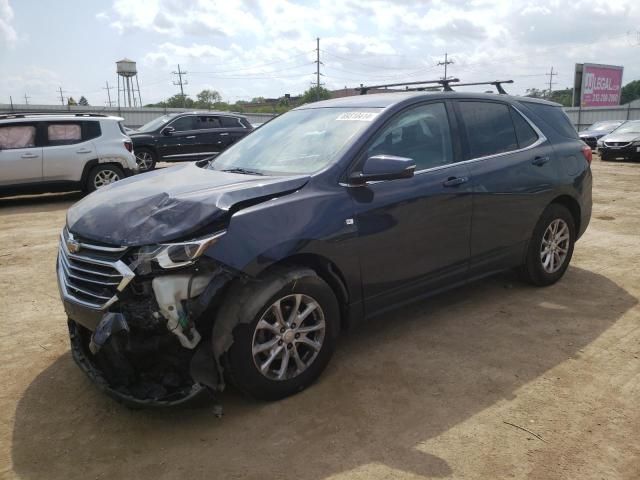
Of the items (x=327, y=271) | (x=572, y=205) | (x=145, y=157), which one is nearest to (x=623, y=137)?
(x=145, y=157)

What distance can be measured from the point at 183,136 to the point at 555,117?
11678 millimetres

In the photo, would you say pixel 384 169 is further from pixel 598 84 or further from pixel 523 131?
pixel 598 84

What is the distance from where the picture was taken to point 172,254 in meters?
2.83

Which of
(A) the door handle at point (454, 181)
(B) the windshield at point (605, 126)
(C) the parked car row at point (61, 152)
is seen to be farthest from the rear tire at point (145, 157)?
(B) the windshield at point (605, 126)

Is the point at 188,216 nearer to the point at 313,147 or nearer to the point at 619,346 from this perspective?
the point at 313,147

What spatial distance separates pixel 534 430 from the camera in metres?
2.91

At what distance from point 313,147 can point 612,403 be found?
2.44 meters

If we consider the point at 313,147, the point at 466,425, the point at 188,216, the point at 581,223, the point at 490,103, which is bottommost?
the point at 466,425

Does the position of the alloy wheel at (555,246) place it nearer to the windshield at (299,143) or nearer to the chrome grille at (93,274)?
the windshield at (299,143)

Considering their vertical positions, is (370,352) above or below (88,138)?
below

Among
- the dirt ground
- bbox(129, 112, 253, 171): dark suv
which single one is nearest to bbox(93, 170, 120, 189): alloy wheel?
bbox(129, 112, 253, 171): dark suv

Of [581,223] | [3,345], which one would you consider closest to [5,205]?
[3,345]

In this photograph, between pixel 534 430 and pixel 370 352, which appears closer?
pixel 534 430

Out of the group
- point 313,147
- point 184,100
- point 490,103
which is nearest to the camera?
point 313,147
